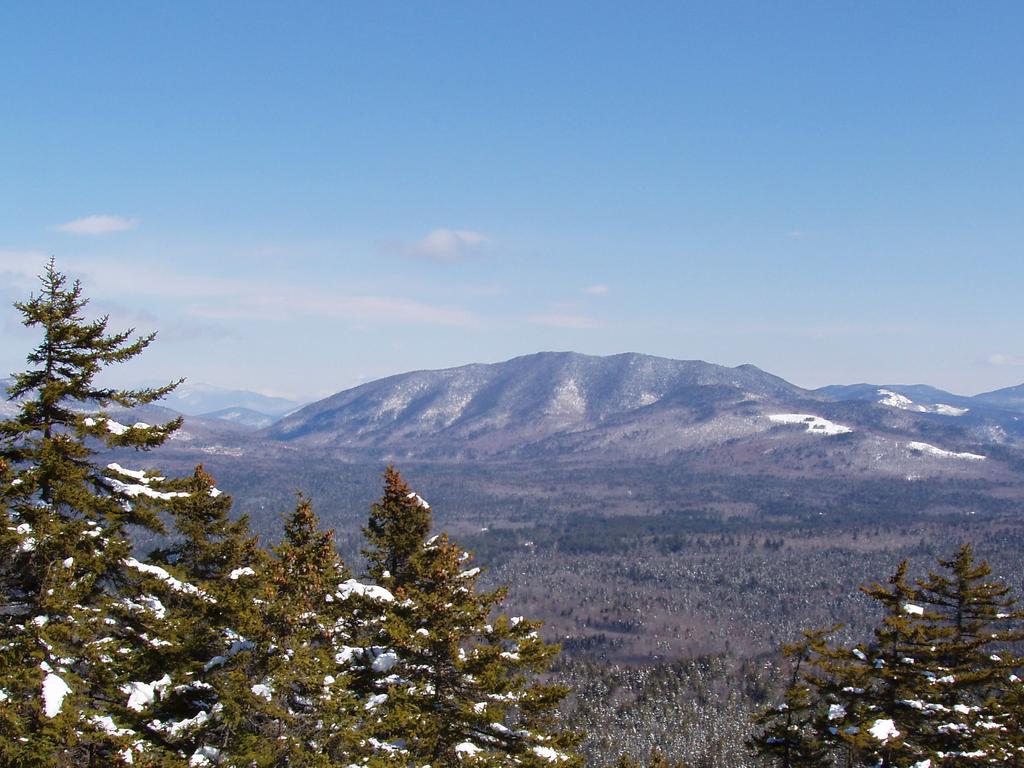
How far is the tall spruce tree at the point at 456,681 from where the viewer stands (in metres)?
18.8

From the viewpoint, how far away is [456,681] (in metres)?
19.9

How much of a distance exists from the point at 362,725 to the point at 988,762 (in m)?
20.9

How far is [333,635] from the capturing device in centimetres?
1809

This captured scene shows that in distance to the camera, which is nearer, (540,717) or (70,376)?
(70,376)

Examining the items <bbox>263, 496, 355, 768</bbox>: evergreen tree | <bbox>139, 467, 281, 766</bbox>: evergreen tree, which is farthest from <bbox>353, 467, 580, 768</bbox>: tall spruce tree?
<bbox>139, 467, 281, 766</bbox>: evergreen tree

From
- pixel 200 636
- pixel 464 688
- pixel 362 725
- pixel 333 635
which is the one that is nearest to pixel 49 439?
pixel 200 636

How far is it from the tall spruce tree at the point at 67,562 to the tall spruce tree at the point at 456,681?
6.33 meters

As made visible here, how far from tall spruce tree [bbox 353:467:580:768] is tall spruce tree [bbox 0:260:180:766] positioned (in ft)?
20.8

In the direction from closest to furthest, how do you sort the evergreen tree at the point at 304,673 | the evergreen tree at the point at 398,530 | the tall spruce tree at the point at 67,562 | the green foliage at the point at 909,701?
the tall spruce tree at the point at 67,562
the evergreen tree at the point at 304,673
the green foliage at the point at 909,701
the evergreen tree at the point at 398,530

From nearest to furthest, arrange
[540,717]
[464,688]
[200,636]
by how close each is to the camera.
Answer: [200,636] → [464,688] → [540,717]

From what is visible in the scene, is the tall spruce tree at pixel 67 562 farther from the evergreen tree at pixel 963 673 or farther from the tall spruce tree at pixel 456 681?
the evergreen tree at pixel 963 673

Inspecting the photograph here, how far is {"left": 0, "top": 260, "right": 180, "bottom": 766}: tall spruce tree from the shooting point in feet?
43.6

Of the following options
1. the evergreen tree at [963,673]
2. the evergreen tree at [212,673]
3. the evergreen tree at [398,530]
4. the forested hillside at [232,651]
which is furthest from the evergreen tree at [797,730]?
the evergreen tree at [212,673]

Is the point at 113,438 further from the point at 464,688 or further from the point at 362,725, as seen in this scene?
the point at 464,688
